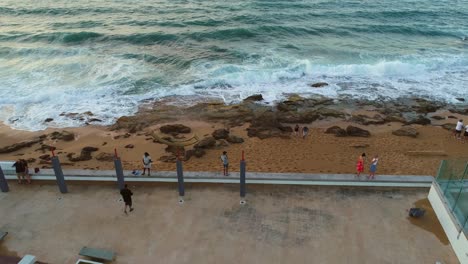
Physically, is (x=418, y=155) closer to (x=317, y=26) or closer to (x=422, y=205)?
(x=422, y=205)

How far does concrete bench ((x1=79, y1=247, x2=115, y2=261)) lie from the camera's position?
9.63 meters

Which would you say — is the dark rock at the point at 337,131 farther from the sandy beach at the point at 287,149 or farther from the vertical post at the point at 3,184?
the vertical post at the point at 3,184

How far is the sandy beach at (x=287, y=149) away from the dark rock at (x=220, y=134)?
543 mm

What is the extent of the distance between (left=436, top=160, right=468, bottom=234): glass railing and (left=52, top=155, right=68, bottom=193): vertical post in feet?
40.0

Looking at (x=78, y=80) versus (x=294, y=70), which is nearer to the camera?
(x=78, y=80)

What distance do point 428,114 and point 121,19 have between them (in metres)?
37.7

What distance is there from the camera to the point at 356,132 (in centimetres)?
1922

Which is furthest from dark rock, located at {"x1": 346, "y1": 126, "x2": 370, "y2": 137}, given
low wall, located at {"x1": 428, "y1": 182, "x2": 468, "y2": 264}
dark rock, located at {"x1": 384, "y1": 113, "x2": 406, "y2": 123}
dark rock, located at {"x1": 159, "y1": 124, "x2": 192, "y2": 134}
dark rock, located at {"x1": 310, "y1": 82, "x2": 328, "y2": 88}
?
dark rock, located at {"x1": 159, "y1": 124, "x2": 192, "y2": 134}

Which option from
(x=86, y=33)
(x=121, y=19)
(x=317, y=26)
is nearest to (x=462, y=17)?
(x=317, y=26)

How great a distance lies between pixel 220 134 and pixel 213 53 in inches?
686

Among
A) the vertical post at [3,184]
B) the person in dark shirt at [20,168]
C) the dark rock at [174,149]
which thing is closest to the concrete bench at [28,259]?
the person in dark shirt at [20,168]

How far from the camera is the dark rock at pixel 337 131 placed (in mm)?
19125

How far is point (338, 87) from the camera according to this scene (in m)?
26.7

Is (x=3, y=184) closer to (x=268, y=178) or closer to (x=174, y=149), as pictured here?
(x=174, y=149)
